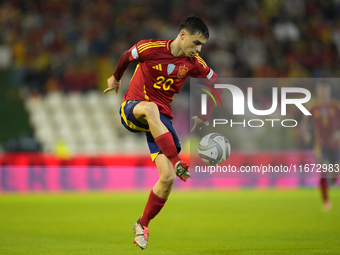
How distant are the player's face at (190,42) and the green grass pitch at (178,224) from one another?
6.82ft

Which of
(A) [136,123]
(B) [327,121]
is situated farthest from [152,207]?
(B) [327,121]

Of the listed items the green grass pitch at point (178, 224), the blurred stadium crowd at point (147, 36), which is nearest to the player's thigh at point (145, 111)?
the green grass pitch at point (178, 224)

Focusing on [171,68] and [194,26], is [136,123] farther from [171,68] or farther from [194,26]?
[194,26]

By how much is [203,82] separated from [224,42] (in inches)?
475

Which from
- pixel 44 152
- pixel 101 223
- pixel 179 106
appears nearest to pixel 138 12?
pixel 179 106

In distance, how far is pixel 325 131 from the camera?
10328 mm

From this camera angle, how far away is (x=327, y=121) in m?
10.3

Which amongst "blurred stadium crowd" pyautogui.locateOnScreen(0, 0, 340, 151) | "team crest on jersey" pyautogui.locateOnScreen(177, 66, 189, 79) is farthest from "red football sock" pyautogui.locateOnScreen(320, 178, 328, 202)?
"blurred stadium crowd" pyautogui.locateOnScreen(0, 0, 340, 151)

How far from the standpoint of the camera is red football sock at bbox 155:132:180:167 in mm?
4680

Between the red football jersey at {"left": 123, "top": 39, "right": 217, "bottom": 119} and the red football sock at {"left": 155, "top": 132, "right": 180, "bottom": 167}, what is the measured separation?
0.51 meters

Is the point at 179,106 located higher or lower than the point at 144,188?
higher

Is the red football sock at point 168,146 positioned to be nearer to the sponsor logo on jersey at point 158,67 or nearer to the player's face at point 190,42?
the sponsor logo on jersey at point 158,67

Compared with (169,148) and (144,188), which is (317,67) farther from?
(169,148)

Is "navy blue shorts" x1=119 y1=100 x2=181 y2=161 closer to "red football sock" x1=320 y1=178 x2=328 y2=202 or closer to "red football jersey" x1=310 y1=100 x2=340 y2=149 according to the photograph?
"red football sock" x1=320 y1=178 x2=328 y2=202
